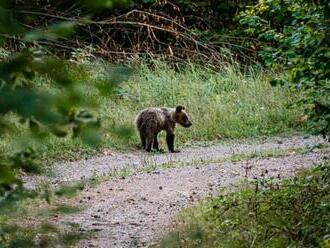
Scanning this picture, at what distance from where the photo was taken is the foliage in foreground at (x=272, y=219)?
6.12m

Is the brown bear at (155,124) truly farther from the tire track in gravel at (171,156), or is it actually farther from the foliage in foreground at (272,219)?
the foliage in foreground at (272,219)

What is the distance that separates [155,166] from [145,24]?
29.0ft

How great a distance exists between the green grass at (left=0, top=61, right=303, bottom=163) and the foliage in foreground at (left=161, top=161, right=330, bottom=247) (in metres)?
5.54

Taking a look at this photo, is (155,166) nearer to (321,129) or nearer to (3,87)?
(321,129)

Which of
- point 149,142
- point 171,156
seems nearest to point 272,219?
point 171,156

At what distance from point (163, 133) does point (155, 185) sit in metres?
5.34

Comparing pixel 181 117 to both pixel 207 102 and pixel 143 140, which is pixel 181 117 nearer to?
pixel 143 140

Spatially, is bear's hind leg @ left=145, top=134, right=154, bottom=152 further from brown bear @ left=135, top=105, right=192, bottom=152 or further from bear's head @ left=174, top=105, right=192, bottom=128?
bear's head @ left=174, top=105, right=192, bottom=128

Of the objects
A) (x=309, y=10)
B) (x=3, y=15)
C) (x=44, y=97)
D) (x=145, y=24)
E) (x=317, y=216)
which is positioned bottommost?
(x=317, y=216)

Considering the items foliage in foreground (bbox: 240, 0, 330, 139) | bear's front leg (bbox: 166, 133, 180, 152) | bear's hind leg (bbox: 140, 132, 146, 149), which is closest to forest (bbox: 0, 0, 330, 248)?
foliage in foreground (bbox: 240, 0, 330, 139)

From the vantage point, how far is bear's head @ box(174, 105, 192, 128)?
46.9ft

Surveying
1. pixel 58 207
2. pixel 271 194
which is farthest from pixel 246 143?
pixel 58 207

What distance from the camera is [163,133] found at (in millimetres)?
15469

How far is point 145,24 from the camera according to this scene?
19.7 meters
